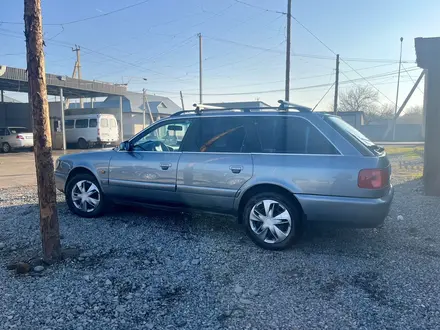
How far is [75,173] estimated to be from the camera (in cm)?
575

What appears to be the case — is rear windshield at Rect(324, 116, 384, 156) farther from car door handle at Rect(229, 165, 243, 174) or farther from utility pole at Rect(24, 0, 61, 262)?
utility pole at Rect(24, 0, 61, 262)

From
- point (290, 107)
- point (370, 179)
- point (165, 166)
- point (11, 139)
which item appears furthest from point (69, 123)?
point (370, 179)

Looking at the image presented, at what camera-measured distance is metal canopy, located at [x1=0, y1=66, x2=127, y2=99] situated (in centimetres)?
1997

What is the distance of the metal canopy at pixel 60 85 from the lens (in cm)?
1997

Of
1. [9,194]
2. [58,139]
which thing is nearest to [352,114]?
[58,139]

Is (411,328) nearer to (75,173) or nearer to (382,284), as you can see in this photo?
(382,284)

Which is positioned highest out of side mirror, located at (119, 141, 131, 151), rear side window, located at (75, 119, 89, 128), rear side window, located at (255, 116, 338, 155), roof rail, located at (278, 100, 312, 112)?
rear side window, located at (75, 119, 89, 128)

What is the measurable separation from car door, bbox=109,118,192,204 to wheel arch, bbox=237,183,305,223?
0.96 meters

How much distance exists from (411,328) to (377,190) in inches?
61.1

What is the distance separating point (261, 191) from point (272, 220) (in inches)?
14.8

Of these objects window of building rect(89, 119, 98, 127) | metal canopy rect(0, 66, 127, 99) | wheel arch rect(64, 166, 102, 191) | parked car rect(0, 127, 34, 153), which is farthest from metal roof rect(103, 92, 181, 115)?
wheel arch rect(64, 166, 102, 191)

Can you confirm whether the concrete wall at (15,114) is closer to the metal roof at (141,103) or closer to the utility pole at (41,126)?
the metal roof at (141,103)

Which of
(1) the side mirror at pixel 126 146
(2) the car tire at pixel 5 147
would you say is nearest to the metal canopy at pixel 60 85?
(2) the car tire at pixel 5 147

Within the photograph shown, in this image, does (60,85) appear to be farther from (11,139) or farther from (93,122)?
(11,139)
